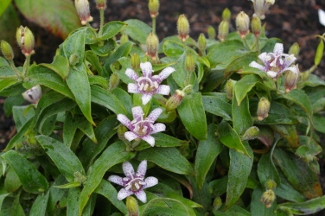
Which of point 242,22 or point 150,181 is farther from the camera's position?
point 242,22

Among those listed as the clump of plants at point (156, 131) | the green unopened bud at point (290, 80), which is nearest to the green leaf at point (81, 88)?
the clump of plants at point (156, 131)

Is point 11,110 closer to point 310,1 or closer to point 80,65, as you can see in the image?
point 80,65

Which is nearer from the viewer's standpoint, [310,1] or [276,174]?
[276,174]

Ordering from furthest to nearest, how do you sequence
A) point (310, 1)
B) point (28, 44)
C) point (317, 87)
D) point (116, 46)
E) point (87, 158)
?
1. point (310, 1)
2. point (317, 87)
3. point (116, 46)
4. point (87, 158)
5. point (28, 44)

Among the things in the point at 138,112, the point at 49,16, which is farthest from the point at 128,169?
the point at 49,16

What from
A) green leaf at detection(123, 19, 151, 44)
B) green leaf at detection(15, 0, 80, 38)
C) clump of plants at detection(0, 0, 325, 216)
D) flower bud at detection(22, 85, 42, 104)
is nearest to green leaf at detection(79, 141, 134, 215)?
clump of plants at detection(0, 0, 325, 216)

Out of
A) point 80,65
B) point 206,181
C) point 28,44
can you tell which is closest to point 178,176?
point 206,181

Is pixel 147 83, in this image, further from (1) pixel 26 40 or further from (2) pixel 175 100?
(1) pixel 26 40
